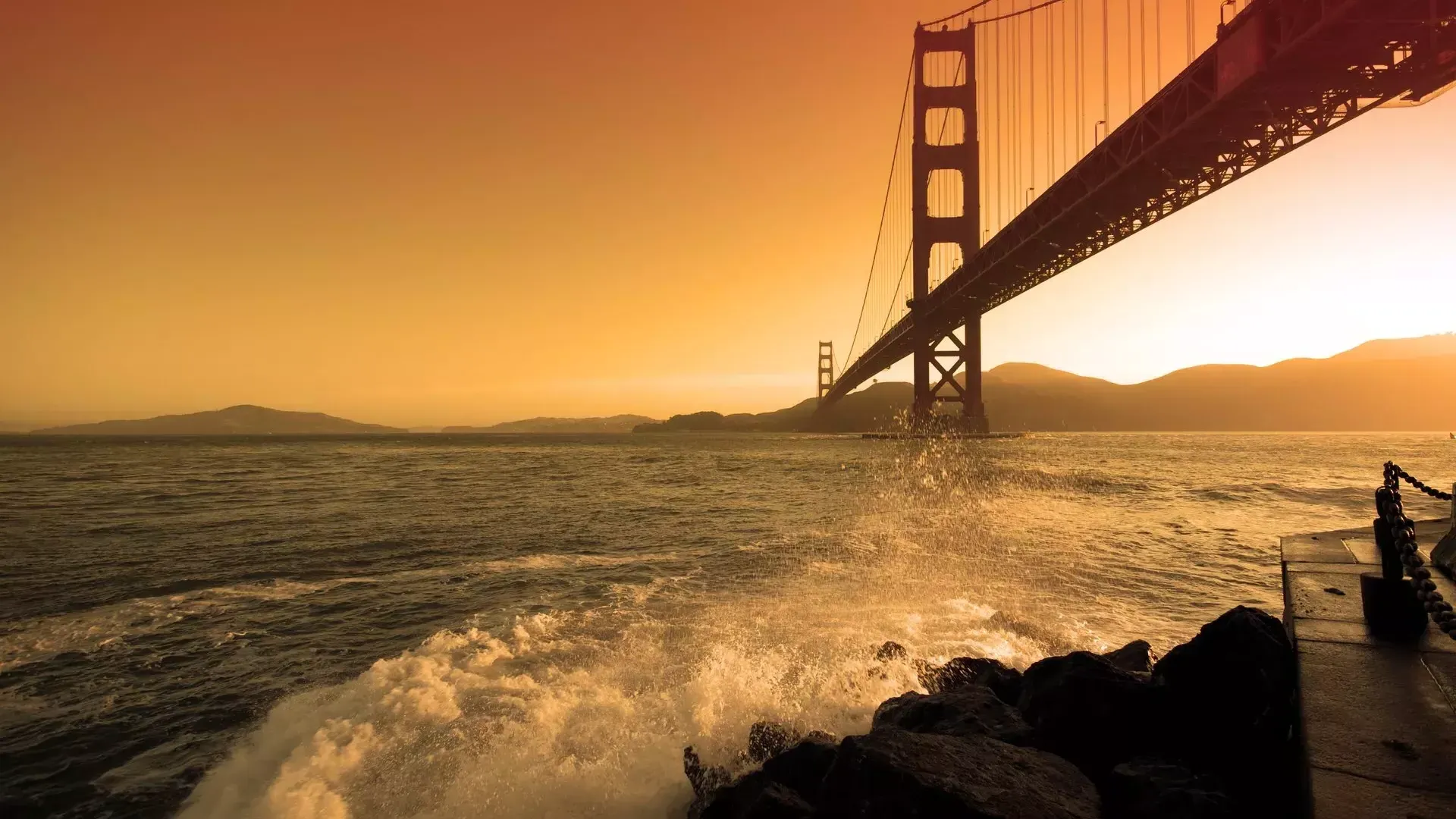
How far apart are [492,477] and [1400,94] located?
3125 centimetres

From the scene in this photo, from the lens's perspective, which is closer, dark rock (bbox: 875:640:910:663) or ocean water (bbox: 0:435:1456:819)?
ocean water (bbox: 0:435:1456:819)

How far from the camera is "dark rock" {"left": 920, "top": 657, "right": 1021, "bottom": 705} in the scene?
5258mm

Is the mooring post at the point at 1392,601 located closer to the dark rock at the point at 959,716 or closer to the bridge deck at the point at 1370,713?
the bridge deck at the point at 1370,713

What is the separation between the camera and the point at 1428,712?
304 centimetres

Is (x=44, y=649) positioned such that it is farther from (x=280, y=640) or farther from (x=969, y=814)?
(x=969, y=814)

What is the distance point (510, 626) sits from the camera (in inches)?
299

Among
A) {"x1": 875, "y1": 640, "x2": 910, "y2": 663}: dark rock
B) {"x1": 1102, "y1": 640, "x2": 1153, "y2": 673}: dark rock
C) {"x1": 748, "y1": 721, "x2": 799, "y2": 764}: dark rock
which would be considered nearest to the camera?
{"x1": 748, "y1": 721, "x2": 799, "y2": 764}: dark rock

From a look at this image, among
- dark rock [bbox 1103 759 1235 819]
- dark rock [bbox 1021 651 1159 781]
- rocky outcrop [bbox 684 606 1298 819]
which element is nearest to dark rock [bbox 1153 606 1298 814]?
rocky outcrop [bbox 684 606 1298 819]

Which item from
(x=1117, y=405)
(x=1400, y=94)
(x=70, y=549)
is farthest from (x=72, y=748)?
(x=1117, y=405)

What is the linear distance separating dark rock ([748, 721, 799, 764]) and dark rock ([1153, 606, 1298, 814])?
230 centimetres

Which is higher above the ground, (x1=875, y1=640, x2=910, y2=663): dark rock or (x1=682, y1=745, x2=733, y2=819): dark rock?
(x1=875, y1=640, x2=910, y2=663): dark rock

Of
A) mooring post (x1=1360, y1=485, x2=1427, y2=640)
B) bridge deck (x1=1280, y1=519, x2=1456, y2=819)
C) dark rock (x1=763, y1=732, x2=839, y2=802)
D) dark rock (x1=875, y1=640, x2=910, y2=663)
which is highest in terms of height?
mooring post (x1=1360, y1=485, x2=1427, y2=640)

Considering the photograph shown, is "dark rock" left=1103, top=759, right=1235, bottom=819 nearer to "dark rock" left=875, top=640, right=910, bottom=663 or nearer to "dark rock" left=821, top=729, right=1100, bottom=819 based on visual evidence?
"dark rock" left=821, top=729, right=1100, bottom=819

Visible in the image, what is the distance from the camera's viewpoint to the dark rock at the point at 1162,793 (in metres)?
2.86
